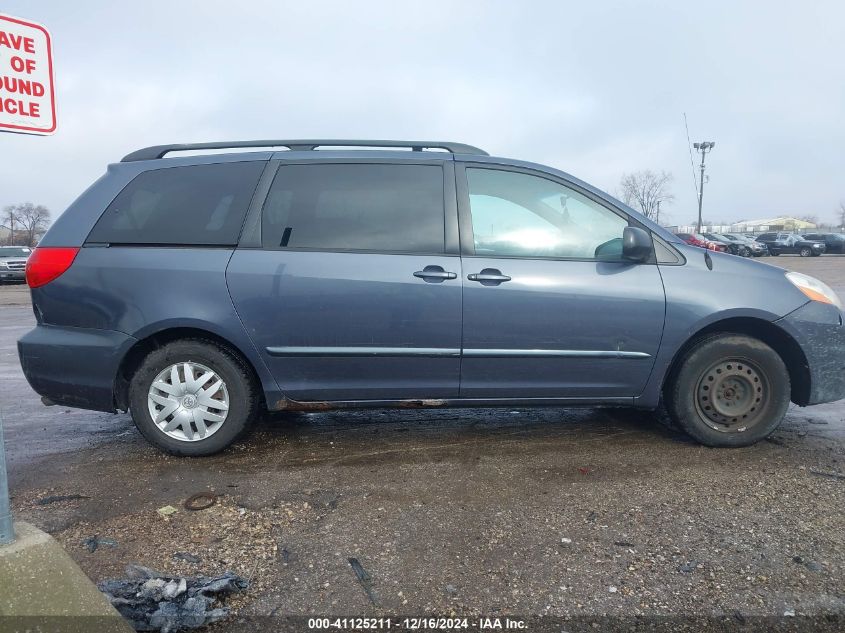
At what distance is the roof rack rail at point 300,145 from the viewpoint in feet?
11.9

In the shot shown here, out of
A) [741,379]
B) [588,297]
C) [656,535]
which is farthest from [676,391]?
[656,535]

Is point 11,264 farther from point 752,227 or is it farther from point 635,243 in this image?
point 752,227

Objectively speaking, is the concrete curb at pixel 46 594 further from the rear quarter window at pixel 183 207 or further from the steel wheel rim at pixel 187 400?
the rear quarter window at pixel 183 207

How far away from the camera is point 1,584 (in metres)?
1.64

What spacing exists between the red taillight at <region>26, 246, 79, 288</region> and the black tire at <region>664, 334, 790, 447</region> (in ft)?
12.2

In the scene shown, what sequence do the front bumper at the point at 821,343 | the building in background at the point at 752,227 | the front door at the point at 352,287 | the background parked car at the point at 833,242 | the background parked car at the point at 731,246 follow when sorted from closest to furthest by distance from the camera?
the front door at the point at 352,287
the front bumper at the point at 821,343
the background parked car at the point at 731,246
the background parked car at the point at 833,242
the building in background at the point at 752,227

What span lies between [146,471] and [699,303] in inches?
133

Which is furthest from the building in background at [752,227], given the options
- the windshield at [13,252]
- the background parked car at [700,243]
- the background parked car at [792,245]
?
the windshield at [13,252]

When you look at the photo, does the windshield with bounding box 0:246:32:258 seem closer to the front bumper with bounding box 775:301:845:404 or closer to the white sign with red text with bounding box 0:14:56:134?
the white sign with red text with bounding box 0:14:56:134

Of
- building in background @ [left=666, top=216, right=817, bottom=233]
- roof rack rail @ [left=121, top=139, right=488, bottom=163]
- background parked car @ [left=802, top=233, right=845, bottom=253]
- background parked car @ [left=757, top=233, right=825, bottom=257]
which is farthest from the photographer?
building in background @ [left=666, top=216, right=817, bottom=233]

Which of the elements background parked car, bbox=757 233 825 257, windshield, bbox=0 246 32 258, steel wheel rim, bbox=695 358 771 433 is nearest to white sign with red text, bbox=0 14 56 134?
steel wheel rim, bbox=695 358 771 433

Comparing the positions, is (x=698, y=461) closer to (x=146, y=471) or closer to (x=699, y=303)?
(x=699, y=303)

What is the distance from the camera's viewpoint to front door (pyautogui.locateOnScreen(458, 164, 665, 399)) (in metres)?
3.34

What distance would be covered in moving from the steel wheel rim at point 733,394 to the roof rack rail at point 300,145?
200cm
